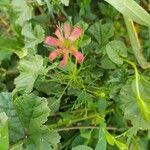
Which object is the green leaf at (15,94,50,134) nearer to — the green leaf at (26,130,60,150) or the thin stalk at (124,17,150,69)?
the green leaf at (26,130,60,150)

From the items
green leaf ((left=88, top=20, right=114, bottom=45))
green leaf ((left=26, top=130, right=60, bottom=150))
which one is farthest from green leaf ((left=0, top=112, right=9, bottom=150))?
green leaf ((left=88, top=20, right=114, bottom=45))

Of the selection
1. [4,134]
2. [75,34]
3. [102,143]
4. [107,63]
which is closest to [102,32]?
[107,63]

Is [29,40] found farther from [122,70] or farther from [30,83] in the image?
[122,70]

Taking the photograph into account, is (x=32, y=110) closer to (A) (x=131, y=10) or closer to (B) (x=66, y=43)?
(B) (x=66, y=43)

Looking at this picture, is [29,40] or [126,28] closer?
[29,40]

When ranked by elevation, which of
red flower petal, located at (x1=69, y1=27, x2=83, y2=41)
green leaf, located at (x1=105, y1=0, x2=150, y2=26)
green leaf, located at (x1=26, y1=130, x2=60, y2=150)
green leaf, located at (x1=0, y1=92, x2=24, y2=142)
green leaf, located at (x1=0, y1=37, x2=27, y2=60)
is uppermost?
green leaf, located at (x1=105, y1=0, x2=150, y2=26)

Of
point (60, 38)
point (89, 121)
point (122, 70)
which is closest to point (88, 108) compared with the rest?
point (89, 121)

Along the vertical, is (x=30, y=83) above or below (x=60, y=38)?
below
